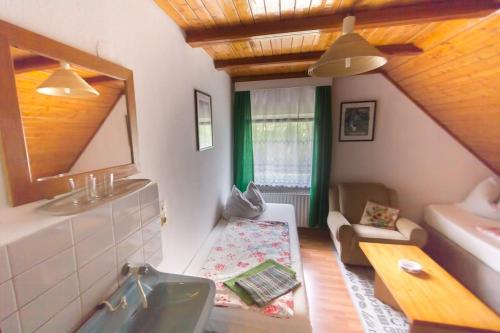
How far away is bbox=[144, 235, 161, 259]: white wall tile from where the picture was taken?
1.08 m

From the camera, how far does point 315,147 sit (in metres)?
3.14

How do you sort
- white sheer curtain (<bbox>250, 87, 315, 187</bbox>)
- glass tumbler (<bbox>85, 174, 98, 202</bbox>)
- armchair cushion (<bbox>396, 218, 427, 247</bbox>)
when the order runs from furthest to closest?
white sheer curtain (<bbox>250, 87, 315, 187</bbox>), armchair cushion (<bbox>396, 218, 427, 247</bbox>), glass tumbler (<bbox>85, 174, 98, 202</bbox>)

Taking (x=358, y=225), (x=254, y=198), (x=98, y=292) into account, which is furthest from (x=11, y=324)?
(x=358, y=225)

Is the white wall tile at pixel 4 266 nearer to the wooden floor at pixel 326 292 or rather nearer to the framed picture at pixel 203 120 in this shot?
→ the framed picture at pixel 203 120

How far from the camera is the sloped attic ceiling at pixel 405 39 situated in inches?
56.2

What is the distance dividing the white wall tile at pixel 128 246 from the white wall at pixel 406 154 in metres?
2.89

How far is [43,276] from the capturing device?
1.99 feet

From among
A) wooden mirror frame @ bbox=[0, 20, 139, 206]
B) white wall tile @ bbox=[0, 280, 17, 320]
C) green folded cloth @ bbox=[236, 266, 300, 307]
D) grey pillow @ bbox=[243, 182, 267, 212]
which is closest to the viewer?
white wall tile @ bbox=[0, 280, 17, 320]

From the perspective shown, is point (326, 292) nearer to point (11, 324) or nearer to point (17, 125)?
point (11, 324)

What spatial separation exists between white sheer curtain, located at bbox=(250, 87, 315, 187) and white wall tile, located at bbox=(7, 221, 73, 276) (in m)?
2.81

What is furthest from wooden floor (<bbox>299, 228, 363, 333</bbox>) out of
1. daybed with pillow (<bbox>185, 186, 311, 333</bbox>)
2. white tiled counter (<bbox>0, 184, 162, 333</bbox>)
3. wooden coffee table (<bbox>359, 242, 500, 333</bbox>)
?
white tiled counter (<bbox>0, 184, 162, 333</bbox>)

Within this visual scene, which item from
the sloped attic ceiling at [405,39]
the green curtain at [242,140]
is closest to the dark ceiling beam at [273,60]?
the sloped attic ceiling at [405,39]

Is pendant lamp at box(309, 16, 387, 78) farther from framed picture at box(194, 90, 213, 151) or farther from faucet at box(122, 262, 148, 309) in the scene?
faucet at box(122, 262, 148, 309)


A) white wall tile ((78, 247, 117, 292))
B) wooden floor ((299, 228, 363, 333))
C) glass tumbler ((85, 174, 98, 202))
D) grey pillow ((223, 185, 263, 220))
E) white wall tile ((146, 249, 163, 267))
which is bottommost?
wooden floor ((299, 228, 363, 333))
